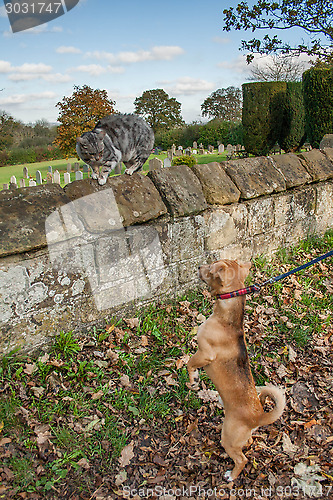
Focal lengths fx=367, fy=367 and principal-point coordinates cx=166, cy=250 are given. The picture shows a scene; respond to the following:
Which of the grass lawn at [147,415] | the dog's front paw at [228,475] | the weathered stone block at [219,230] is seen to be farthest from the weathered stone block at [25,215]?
the dog's front paw at [228,475]

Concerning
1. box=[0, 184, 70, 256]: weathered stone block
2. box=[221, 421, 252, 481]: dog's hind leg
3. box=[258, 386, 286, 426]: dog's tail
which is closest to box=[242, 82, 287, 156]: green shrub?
box=[0, 184, 70, 256]: weathered stone block

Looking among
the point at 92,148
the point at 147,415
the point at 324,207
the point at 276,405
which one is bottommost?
the point at 147,415

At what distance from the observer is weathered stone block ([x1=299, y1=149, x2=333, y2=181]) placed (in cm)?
523

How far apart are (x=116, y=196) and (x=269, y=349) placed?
203cm

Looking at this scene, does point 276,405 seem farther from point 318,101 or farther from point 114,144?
point 318,101

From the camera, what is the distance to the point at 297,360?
3408 millimetres

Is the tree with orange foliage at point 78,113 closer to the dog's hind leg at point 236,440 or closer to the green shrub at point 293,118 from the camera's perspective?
the green shrub at point 293,118

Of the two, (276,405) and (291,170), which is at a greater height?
(291,170)

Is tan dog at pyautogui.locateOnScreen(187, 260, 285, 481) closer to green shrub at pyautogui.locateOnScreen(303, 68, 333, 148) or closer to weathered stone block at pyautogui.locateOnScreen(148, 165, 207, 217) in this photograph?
weathered stone block at pyautogui.locateOnScreen(148, 165, 207, 217)

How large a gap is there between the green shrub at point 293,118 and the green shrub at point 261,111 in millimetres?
277

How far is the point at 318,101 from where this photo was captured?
14.1 meters

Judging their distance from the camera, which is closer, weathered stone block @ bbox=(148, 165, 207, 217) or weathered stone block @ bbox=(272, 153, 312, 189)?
weathered stone block @ bbox=(148, 165, 207, 217)

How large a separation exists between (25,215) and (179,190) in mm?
1531

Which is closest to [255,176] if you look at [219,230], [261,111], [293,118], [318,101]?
[219,230]
